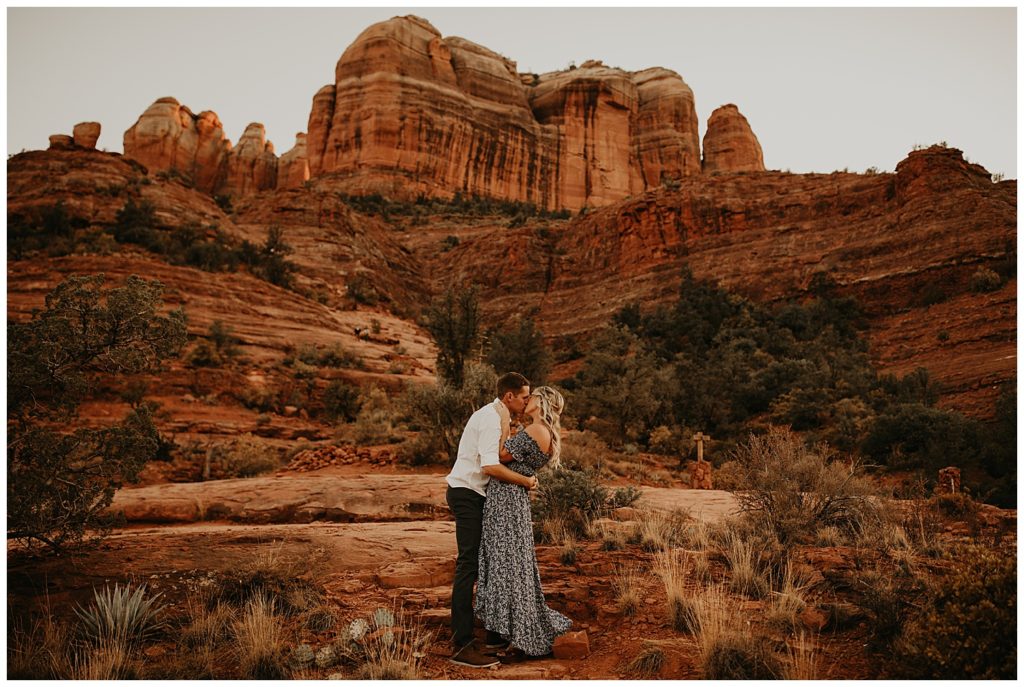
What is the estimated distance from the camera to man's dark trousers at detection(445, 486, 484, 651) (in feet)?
12.2

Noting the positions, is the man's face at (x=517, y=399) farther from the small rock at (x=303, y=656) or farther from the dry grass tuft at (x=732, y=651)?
the small rock at (x=303, y=656)

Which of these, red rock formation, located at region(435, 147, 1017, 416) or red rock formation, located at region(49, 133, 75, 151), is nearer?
red rock formation, located at region(435, 147, 1017, 416)

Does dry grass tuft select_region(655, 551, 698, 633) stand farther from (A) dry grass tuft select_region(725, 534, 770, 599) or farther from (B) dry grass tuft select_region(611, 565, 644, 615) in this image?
(A) dry grass tuft select_region(725, 534, 770, 599)

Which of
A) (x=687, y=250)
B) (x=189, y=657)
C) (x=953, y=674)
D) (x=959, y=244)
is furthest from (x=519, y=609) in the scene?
(x=687, y=250)

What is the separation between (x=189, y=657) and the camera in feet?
11.8

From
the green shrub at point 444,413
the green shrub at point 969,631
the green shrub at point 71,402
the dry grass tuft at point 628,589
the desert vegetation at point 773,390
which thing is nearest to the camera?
the green shrub at point 969,631

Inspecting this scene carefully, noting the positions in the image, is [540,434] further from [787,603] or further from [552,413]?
[787,603]

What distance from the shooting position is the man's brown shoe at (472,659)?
3.58 metres

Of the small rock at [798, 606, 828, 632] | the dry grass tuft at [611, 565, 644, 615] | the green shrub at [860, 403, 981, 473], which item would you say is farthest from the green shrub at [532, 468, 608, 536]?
the green shrub at [860, 403, 981, 473]

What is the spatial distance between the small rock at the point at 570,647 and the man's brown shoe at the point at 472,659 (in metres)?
0.36

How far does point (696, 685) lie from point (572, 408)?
14.8 metres

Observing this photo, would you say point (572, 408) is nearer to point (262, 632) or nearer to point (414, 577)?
point (414, 577)

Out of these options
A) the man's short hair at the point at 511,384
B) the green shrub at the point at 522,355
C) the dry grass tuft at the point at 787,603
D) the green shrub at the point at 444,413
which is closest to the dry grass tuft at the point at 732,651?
the dry grass tuft at the point at 787,603

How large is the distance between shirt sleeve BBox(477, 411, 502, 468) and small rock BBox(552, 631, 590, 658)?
1.15 meters
